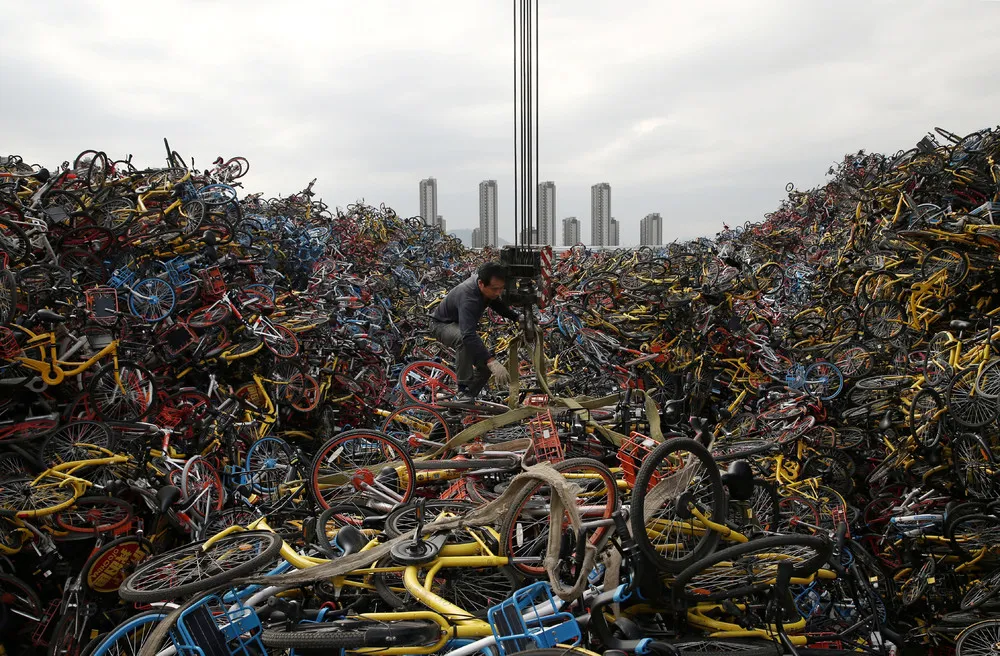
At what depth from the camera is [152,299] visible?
21.7 ft

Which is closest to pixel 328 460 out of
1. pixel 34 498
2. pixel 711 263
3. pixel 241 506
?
pixel 241 506

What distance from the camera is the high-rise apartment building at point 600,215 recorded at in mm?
39500

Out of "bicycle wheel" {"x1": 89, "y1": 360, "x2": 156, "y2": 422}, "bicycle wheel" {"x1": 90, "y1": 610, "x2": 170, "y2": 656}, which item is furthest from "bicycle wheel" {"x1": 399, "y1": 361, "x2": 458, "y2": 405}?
"bicycle wheel" {"x1": 90, "y1": 610, "x2": 170, "y2": 656}

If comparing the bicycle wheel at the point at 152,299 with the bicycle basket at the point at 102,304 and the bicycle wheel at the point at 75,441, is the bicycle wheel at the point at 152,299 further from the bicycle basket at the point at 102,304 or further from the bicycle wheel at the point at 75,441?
the bicycle wheel at the point at 75,441

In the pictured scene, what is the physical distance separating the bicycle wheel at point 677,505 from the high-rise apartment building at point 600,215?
3715cm

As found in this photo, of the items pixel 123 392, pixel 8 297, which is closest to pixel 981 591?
pixel 123 392

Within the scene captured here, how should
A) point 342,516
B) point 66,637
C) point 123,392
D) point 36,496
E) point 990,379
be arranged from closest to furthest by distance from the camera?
point 66,637 → point 36,496 → point 342,516 → point 990,379 → point 123,392

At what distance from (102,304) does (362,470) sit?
3.84 m

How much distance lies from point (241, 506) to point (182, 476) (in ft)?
1.80

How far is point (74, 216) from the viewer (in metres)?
6.64

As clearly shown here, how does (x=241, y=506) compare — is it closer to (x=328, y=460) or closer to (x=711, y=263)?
(x=328, y=460)

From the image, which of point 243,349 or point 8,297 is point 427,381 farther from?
point 8,297

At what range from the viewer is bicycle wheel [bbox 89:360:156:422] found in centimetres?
530

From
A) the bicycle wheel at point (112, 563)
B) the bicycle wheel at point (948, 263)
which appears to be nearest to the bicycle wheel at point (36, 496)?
the bicycle wheel at point (112, 563)
